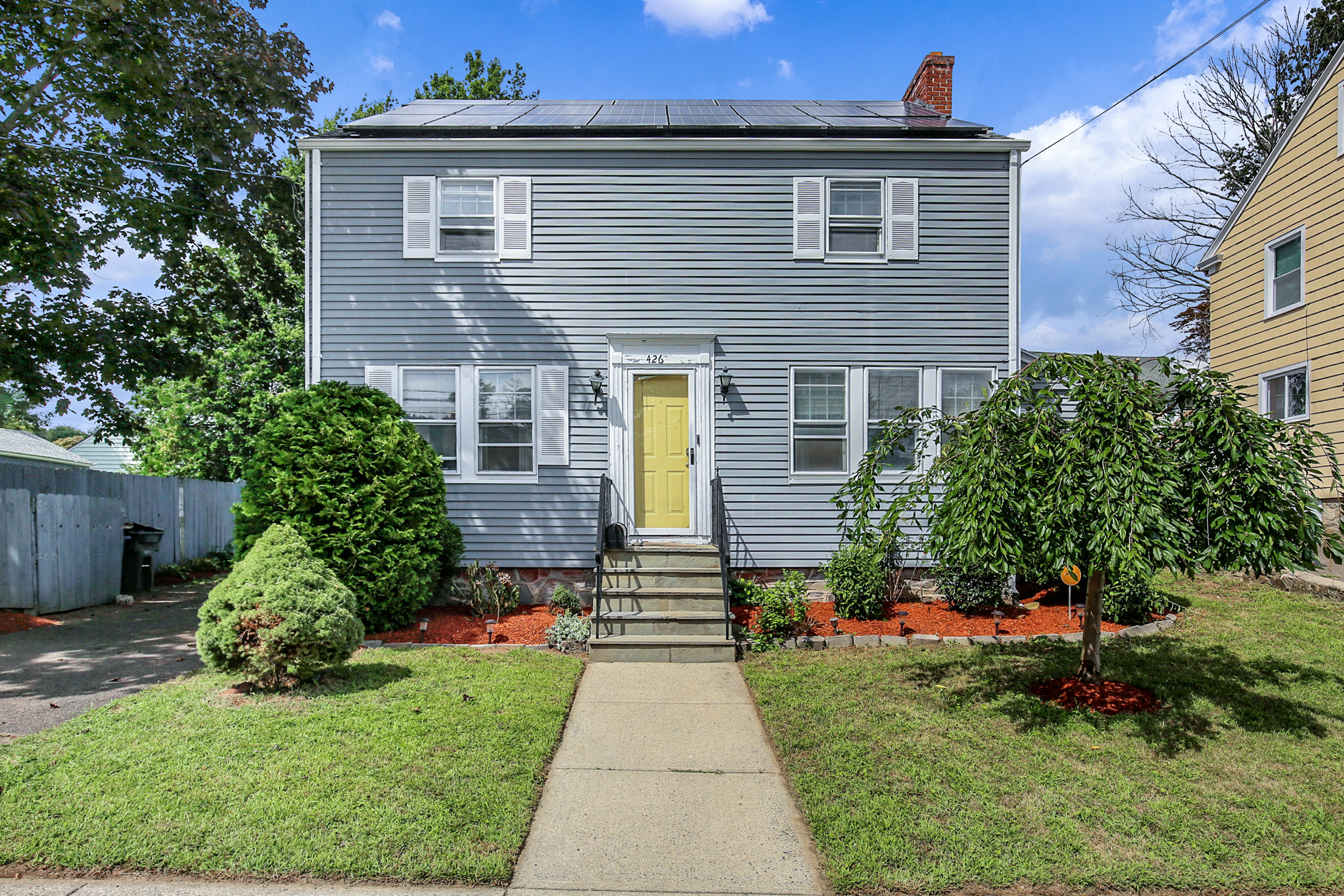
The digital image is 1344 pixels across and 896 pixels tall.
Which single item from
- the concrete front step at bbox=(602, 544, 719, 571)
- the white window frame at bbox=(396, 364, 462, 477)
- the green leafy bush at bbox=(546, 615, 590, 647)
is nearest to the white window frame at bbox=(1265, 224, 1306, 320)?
the concrete front step at bbox=(602, 544, 719, 571)

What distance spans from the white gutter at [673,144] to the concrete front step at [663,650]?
5955 mm

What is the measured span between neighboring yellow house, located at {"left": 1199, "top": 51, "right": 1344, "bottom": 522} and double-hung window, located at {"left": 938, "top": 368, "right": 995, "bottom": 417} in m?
5.21

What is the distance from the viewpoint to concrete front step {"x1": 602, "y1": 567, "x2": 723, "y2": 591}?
7.65 metres

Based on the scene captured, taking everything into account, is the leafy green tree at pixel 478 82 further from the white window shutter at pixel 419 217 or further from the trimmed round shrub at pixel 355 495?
the trimmed round shrub at pixel 355 495

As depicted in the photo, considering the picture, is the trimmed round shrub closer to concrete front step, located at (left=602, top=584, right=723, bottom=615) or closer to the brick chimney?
concrete front step, located at (left=602, top=584, right=723, bottom=615)

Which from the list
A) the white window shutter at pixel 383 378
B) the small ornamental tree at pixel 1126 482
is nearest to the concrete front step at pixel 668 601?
the small ornamental tree at pixel 1126 482

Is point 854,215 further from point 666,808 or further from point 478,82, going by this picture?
point 478,82

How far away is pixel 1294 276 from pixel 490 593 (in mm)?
13341

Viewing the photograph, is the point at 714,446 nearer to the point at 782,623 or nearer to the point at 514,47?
the point at 782,623

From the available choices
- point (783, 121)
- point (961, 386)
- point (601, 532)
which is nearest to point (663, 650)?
point (601, 532)

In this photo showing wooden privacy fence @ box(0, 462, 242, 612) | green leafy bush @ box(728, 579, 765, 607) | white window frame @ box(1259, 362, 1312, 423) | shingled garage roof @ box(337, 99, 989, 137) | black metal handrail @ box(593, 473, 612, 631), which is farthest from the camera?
white window frame @ box(1259, 362, 1312, 423)

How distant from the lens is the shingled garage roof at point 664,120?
29.1 feet

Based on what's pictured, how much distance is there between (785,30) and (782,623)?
28.6 ft

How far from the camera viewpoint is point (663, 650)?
6.76 m
